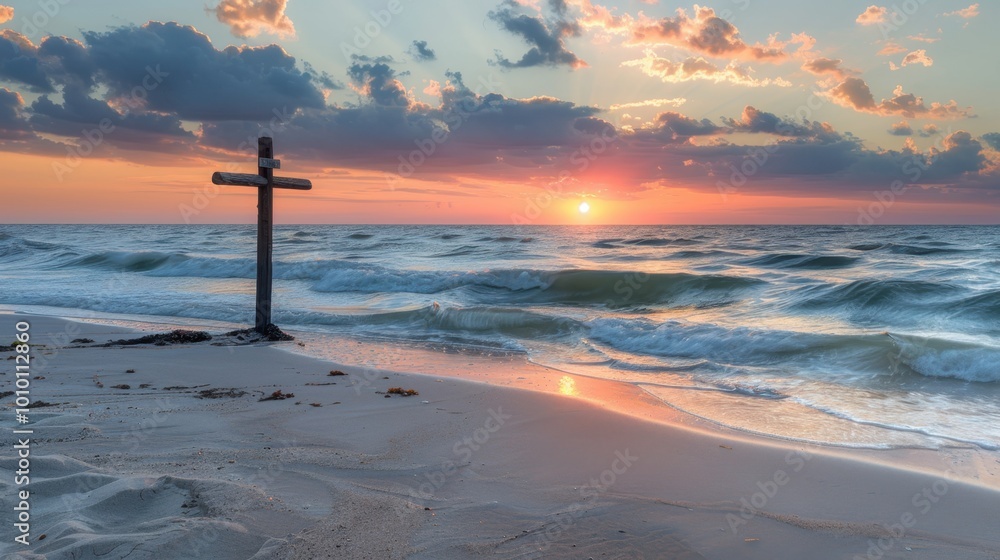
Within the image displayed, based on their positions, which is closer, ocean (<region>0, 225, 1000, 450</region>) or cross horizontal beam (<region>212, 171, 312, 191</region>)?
ocean (<region>0, 225, 1000, 450</region>)

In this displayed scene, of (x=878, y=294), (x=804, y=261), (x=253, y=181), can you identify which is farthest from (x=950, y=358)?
(x=804, y=261)

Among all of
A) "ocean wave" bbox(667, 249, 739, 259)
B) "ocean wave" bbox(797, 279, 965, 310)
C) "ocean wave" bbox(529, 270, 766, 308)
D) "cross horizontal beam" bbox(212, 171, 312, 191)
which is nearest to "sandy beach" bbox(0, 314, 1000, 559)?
"cross horizontal beam" bbox(212, 171, 312, 191)

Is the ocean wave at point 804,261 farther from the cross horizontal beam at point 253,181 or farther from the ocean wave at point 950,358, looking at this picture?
the cross horizontal beam at point 253,181

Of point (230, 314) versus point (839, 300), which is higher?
point (839, 300)

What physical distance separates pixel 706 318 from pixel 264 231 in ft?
33.8

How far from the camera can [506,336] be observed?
13.6m

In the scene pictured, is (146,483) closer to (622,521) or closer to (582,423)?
(622,521)

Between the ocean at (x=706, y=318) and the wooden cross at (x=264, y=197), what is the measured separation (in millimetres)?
1861

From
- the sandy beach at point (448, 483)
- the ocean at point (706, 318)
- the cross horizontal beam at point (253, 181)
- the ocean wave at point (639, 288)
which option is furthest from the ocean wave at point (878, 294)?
the cross horizontal beam at point (253, 181)

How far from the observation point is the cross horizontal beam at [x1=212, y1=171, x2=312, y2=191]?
988 cm

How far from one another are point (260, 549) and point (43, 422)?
11.1ft

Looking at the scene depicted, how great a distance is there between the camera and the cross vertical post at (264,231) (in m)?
11.0

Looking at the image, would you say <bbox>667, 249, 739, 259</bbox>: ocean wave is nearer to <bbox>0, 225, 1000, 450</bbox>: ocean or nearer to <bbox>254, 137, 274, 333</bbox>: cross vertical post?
<bbox>0, 225, 1000, 450</bbox>: ocean

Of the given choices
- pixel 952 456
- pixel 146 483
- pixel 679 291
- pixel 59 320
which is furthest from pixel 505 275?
pixel 146 483
